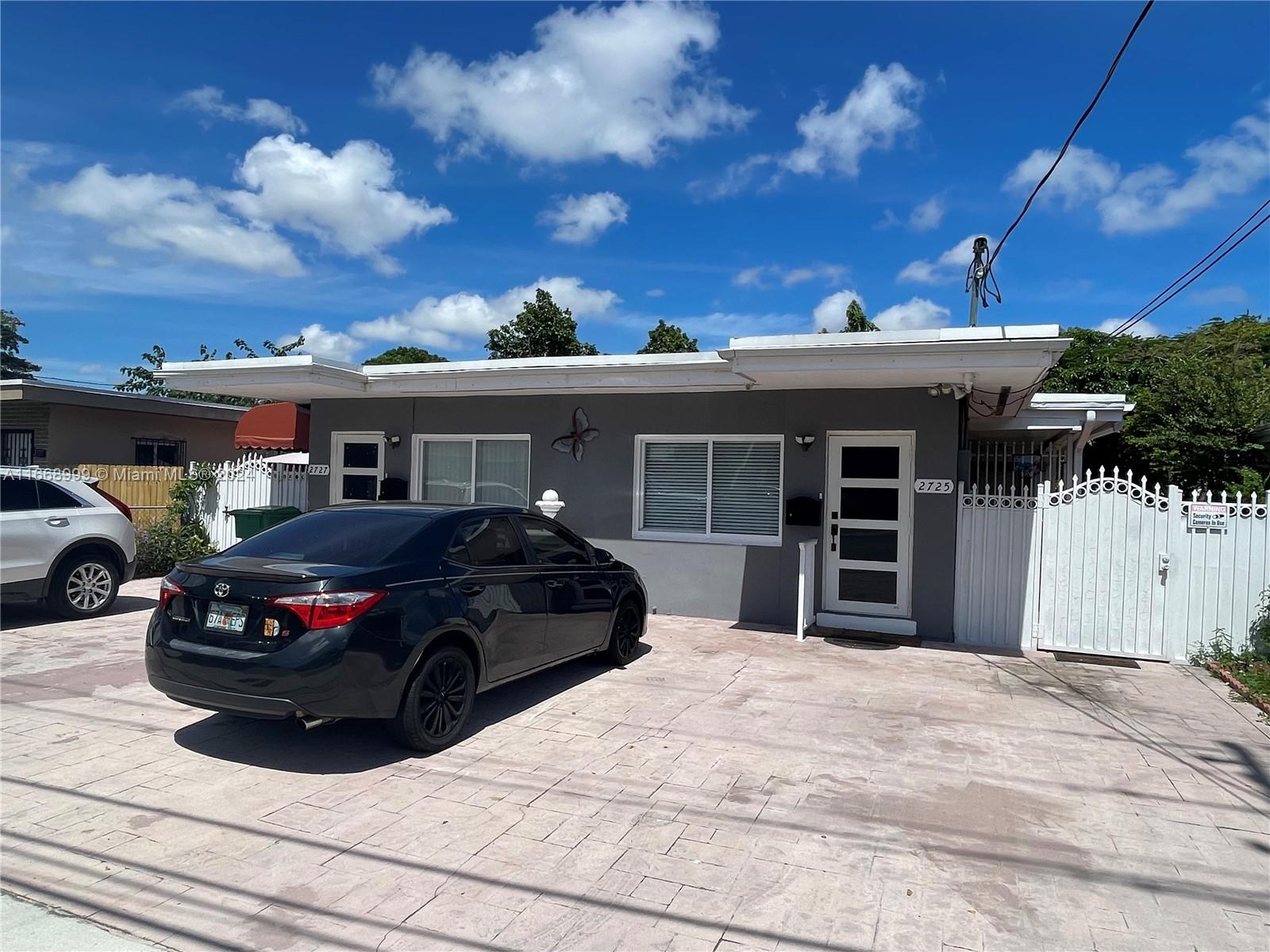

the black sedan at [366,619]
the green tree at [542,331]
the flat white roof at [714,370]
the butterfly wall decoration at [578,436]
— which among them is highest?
the green tree at [542,331]

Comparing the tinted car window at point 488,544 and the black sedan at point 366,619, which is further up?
the tinted car window at point 488,544

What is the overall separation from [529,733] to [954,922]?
298 cm

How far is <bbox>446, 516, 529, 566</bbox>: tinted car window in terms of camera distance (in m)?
5.38

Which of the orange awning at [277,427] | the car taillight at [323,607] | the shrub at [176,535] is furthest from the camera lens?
the orange awning at [277,427]

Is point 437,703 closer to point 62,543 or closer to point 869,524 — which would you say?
point 869,524

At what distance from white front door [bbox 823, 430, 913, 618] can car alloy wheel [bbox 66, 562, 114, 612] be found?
8176mm

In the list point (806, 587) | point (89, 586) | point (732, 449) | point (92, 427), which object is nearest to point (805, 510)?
point (806, 587)

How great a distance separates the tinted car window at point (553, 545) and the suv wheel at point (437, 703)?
3.96 feet

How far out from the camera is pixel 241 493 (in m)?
13.0

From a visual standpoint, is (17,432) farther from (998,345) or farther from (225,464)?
(998,345)

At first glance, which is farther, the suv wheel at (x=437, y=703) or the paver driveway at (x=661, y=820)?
the suv wheel at (x=437, y=703)

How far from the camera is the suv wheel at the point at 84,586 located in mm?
8578

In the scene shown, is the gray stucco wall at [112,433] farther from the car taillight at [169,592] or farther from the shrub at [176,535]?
the car taillight at [169,592]

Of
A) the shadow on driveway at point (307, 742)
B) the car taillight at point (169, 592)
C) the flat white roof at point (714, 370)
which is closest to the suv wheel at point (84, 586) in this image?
the flat white roof at point (714, 370)
